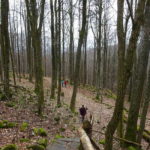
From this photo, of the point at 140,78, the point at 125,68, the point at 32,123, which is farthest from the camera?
the point at 32,123

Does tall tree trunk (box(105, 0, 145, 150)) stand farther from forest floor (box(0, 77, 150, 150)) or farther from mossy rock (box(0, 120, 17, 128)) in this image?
mossy rock (box(0, 120, 17, 128))

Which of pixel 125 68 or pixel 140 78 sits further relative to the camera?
pixel 140 78

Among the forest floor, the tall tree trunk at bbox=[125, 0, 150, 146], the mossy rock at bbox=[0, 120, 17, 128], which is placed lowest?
the forest floor

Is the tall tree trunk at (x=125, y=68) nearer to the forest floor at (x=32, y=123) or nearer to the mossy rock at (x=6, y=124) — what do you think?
the forest floor at (x=32, y=123)

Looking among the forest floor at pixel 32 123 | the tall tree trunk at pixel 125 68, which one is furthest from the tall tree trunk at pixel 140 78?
the tall tree trunk at pixel 125 68

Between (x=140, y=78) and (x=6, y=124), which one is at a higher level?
(x=140, y=78)

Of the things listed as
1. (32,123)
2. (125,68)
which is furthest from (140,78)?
(32,123)

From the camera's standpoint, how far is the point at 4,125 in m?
5.49

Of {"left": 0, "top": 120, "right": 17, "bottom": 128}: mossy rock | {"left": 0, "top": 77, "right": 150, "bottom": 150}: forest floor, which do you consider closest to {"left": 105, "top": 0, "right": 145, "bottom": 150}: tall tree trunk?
{"left": 0, "top": 77, "right": 150, "bottom": 150}: forest floor

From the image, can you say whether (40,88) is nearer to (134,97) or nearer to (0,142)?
(0,142)

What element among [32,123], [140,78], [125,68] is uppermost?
[125,68]

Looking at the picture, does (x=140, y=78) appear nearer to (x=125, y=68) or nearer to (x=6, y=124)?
(x=125, y=68)

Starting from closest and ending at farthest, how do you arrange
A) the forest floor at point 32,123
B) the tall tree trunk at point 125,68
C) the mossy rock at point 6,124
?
the tall tree trunk at point 125,68 → the forest floor at point 32,123 → the mossy rock at point 6,124

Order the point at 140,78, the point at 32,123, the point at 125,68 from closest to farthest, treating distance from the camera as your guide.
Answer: the point at 125,68
the point at 140,78
the point at 32,123
